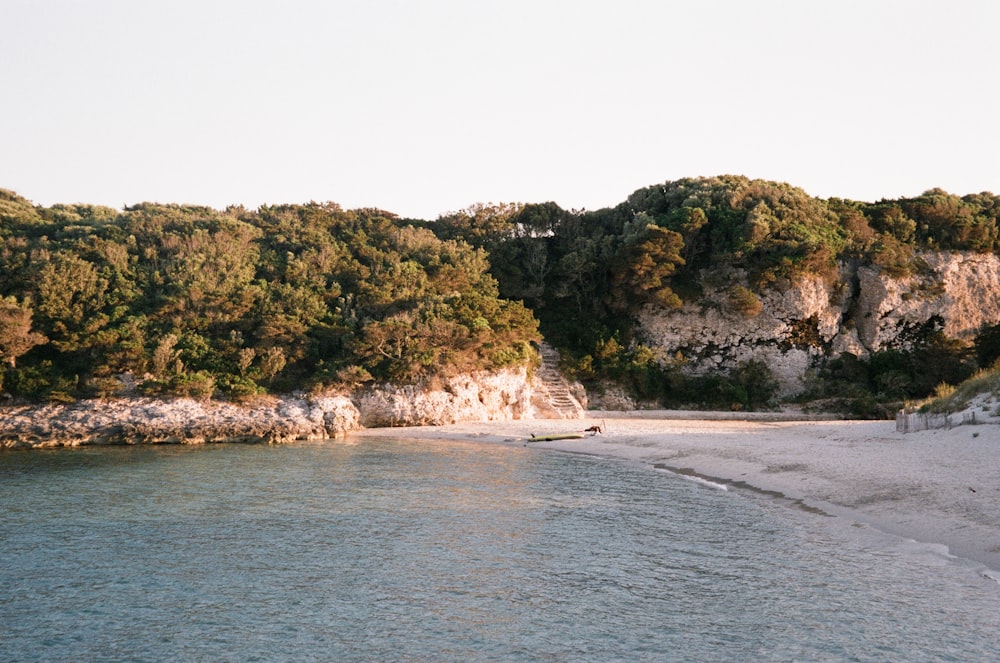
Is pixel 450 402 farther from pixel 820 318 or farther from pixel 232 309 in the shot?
pixel 820 318

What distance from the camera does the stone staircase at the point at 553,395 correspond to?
3716 centimetres

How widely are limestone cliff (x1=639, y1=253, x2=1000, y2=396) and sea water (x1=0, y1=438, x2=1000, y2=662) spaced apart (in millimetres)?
25260

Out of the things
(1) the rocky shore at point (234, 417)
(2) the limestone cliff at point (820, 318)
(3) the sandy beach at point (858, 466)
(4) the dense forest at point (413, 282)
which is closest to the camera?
(3) the sandy beach at point (858, 466)

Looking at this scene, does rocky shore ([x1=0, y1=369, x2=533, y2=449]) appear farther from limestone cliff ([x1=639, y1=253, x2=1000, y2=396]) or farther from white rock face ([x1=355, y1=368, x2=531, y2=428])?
limestone cliff ([x1=639, y1=253, x2=1000, y2=396])

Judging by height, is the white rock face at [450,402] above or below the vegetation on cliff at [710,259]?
below

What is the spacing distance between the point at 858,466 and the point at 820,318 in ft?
90.0

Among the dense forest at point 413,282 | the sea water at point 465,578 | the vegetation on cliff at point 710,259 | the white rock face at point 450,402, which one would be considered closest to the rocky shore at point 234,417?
the white rock face at point 450,402

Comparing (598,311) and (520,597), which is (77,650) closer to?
(520,597)

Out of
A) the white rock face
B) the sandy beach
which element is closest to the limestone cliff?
the white rock face

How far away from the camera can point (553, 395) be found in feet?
127

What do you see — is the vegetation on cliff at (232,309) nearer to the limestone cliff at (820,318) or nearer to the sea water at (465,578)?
the limestone cliff at (820,318)

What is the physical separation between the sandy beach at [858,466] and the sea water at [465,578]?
925mm

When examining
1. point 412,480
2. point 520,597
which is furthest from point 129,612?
point 412,480

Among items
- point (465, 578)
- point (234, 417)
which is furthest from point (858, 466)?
point (234, 417)
